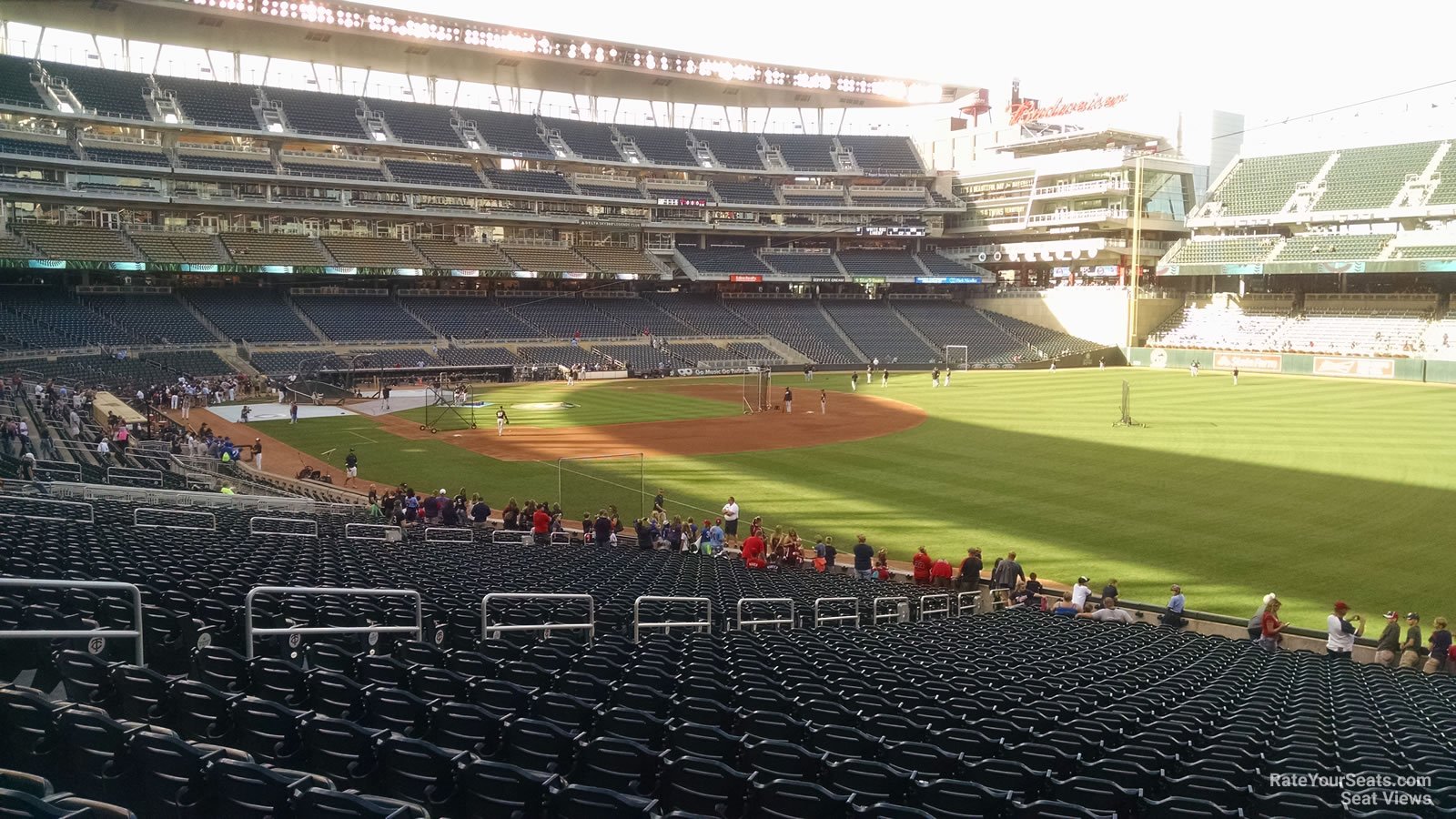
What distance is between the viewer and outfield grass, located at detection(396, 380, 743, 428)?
45812mm

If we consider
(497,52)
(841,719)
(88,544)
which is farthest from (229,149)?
(841,719)

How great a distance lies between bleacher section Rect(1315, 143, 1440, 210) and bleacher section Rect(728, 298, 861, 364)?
39.4 meters

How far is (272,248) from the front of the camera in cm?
6769

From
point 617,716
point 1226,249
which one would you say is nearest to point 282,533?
point 617,716

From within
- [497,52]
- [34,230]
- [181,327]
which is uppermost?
[497,52]

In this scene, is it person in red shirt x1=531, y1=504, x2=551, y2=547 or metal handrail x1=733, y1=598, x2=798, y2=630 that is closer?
metal handrail x1=733, y1=598, x2=798, y2=630

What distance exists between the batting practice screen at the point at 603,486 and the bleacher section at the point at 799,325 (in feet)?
148

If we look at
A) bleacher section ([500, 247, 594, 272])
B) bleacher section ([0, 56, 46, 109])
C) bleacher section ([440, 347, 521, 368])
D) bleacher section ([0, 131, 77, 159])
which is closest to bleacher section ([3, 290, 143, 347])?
bleacher section ([0, 131, 77, 159])

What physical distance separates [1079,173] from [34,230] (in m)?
79.9

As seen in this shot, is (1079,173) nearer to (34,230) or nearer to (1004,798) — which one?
(34,230)

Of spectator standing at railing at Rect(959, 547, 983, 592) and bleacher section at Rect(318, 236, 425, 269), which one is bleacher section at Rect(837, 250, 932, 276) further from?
spectator standing at railing at Rect(959, 547, 983, 592)

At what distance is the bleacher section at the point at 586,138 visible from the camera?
270 feet

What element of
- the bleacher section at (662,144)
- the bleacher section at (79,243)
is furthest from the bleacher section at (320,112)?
the bleacher section at (662,144)

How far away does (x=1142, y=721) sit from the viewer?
8.39 meters
